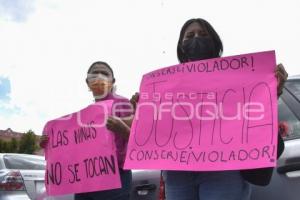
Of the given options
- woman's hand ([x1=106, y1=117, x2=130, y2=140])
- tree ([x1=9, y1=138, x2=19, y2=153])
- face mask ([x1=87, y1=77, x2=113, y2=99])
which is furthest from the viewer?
tree ([x1=9, y1=138, x2=19, y2=153])

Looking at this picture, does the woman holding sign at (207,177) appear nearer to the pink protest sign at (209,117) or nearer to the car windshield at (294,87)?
the pink protest sign at (209,117)

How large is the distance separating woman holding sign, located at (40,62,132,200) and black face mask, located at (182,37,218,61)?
0.63 metres

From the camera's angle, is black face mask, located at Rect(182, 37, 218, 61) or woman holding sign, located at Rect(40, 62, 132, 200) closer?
black face mask, located at Rect(182, 37, 218, 61)

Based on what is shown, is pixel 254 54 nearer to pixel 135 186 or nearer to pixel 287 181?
pixel 287 181

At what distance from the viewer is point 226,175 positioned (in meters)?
2.38

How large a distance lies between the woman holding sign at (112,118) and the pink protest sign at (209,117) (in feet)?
1.08

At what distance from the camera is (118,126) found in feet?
9.96

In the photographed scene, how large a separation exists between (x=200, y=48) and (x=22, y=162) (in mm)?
4498

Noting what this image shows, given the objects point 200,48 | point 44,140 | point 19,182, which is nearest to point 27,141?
point 19,182

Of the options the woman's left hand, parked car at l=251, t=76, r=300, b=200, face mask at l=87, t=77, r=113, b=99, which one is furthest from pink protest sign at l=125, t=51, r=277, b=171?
face mask at l=87, t=77, r=113, b=99

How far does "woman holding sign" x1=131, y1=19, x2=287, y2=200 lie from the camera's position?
2.34 metres

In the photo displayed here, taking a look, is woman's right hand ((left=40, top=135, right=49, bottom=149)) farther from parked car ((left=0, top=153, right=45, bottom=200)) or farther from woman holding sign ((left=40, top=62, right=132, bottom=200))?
parked car ((left=0, top=153, right=45, bottom=200))

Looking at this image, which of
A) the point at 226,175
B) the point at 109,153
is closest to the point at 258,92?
the point at 226,175

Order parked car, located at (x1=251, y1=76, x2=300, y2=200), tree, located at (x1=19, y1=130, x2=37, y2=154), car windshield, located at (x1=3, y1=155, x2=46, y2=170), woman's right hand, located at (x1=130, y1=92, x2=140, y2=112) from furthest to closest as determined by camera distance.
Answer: tree, located at (x1=19, y1=130, x2=37, y2=154) < car windshield, located at (x1=3, y1=155, x2=46, y2=170) < woman's right hand, located at (x1=130, y1=92, x2=140, y2=112) < parked car, located at (x1=251, y1=76, x2=300, y2=200)
